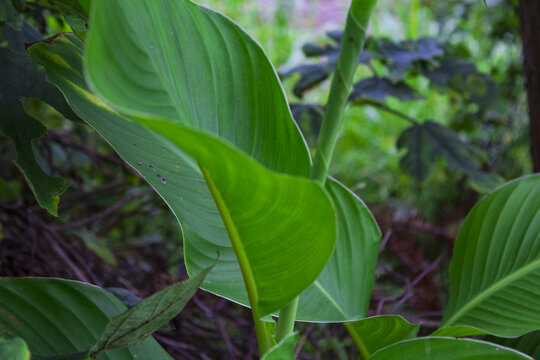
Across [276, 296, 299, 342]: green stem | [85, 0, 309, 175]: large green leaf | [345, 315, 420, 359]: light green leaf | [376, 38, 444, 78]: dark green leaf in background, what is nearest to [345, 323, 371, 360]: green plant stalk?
[345, 315, 420, 359]: light green leaf

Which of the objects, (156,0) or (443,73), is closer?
(156,0)

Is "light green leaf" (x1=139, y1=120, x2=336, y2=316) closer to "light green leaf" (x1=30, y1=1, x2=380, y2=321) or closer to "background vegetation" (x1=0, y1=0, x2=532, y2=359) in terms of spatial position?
"light green leaf" (x1=30, y1=1, x2=380, y2=321)

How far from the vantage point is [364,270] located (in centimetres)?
69

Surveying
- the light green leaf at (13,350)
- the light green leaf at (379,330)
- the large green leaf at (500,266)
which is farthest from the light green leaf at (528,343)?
the light green leaf at (13,350)

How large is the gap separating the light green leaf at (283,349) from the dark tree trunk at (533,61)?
0.78 meters

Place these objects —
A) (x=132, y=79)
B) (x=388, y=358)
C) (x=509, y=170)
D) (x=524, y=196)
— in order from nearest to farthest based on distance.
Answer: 1. (x=132, y=79)
2. (x=388, y=358)
3. (x=524, y=196)
4. (x=509, y=170)

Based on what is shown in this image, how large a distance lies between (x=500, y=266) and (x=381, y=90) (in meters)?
0.64

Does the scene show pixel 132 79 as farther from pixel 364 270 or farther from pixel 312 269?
pixel 364 270

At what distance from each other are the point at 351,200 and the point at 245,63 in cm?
28

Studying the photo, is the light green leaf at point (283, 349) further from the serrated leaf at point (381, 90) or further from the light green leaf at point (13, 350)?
the serrated leaf at point (381, 90)

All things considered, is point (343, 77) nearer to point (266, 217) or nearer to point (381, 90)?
point (266, 217)

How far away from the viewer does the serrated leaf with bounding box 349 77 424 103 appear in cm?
116

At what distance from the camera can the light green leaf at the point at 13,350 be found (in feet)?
1.10

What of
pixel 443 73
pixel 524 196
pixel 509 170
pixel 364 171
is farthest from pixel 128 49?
pixel 364 171
